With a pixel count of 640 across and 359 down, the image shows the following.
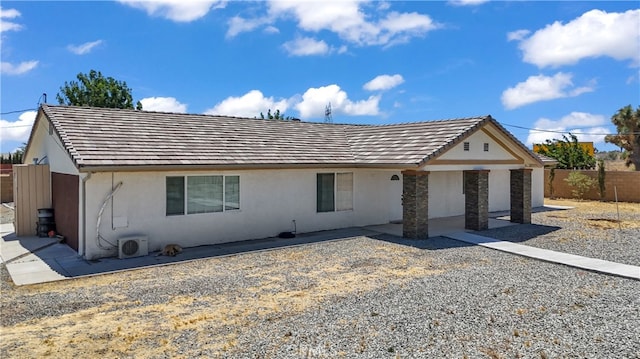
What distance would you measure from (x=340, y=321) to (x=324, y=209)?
944 centimetres

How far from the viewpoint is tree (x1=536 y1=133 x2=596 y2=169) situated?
32.4 m

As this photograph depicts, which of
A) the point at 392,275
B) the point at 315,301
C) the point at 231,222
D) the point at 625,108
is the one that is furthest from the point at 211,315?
the point at 625,108

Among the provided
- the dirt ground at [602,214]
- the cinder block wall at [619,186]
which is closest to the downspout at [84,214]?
the dirt ground at [602,214]

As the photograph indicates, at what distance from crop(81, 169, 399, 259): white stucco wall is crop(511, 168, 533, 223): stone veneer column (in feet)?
16.8

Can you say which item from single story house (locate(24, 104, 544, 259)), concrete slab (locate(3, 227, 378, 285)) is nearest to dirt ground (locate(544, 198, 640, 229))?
single story house (locate(24, 104, 544, 259))

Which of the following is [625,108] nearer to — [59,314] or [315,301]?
[315,301]

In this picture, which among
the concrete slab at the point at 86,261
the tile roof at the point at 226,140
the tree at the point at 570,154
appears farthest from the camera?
the tree at the point at 570,154

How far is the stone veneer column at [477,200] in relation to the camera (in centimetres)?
1617

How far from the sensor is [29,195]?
597 inches

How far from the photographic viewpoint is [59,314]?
7457mm

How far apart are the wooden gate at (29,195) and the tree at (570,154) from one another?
103 ft

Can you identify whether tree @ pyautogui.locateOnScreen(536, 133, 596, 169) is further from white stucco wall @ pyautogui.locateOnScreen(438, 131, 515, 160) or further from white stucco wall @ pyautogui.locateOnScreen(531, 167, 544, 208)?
white stucco wall @ pyautogui.locateOnScreen(438, 131, 515, 160)

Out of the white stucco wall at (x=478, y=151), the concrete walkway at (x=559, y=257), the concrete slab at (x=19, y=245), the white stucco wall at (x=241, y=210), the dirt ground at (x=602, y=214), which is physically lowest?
the concrete walkway at (x=559, y=257)

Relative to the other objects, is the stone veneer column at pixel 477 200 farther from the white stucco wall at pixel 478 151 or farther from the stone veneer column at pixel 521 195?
the stone veneer column at pixel 521 195
